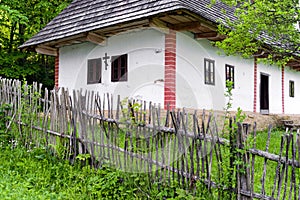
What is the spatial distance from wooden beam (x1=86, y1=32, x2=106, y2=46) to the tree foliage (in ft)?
21.9

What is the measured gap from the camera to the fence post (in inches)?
149

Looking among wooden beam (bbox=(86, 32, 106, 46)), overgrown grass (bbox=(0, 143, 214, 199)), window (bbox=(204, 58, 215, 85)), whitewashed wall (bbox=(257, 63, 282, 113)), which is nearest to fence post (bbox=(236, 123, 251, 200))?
overgrown grass (bbox=(0, 143, 214, 199))

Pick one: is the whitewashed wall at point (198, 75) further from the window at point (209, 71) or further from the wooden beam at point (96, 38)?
the wooden beam at point (96, 38)

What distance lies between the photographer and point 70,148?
5.61 metres

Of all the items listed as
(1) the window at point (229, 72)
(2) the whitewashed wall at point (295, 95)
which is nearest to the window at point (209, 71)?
(1) the window at point (229, 72)

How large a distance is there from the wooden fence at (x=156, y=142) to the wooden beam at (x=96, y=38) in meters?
4.11

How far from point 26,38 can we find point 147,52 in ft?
33.5

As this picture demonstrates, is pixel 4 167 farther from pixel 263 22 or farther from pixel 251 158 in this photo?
pixel 263 22

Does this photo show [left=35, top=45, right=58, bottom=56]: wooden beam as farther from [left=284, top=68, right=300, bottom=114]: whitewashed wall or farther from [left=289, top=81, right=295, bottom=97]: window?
[left=289, top=81, right=295, bottom=97]: window

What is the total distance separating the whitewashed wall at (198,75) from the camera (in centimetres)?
967

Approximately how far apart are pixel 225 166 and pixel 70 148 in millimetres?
2663

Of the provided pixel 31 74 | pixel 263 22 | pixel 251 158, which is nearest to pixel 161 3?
pixel 263 22

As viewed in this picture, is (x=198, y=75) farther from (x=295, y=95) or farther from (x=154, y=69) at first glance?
(x=295, y=95)

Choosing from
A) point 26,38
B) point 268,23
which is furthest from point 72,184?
point 26,38
